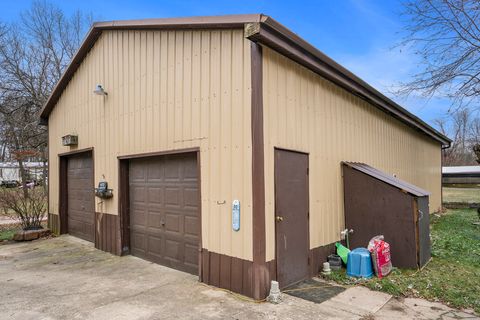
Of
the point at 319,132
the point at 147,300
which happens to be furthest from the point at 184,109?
the point at 147,300

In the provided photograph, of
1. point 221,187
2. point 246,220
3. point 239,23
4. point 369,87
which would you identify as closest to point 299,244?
point 246,220

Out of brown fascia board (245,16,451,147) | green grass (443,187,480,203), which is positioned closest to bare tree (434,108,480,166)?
green grass (443,187,480,203)

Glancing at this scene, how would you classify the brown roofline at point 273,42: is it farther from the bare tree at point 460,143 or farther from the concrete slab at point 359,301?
the bare tree at point 460,143

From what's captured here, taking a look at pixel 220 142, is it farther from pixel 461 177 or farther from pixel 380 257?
pixel 461 177

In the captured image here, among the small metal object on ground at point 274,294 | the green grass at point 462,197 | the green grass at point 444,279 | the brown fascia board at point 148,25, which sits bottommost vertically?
the green grass at point 462,197

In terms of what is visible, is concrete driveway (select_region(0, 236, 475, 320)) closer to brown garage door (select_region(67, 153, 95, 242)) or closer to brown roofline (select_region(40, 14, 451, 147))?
brown garage door (select_region(67, 153, 95, 242))

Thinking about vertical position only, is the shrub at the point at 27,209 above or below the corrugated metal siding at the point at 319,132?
below

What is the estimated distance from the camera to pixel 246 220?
4.52 metres

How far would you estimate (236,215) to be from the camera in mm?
4613

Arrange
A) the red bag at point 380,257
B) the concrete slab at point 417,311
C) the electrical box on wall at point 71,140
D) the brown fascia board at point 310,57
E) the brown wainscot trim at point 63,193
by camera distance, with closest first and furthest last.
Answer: the concrete slab at point 417,311 < the brown fascia board at point 310,57 < the red bag at point 380,257 < the electrical box on wall at point 71,140 < the brown wainscot trim at point 63,193

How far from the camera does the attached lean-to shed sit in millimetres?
5617

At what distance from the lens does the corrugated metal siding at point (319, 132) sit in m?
4.77

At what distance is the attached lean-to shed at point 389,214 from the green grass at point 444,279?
12.3 inches

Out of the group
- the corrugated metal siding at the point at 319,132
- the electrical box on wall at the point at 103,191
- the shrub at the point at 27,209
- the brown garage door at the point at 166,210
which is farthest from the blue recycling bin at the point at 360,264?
the shrub at the point at 27,209
